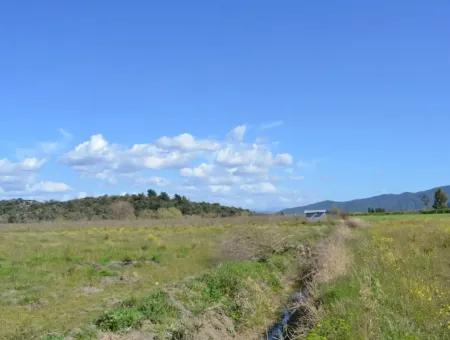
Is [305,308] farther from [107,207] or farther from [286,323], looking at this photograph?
[107,207]

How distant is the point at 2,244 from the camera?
4181cm

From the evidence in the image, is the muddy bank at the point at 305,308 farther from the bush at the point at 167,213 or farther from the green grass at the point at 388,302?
the bush at the point at 167,213

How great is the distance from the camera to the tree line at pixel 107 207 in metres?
114

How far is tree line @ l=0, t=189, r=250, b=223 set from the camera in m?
114

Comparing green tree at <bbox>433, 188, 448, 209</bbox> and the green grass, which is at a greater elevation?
green tree at <bbox>433, 188, 448, 209</bbox>

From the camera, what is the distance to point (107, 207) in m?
123

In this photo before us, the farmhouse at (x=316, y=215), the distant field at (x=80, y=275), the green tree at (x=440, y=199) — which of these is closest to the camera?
the distant field at (x=80, y=275)

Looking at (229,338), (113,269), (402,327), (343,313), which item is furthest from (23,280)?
(402,327)

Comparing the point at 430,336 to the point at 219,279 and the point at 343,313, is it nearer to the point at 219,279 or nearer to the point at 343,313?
the point at 343,313

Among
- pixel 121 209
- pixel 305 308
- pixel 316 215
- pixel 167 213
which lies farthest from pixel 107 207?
pixel 305 308

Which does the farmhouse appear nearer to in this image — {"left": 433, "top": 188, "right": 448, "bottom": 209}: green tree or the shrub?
{"left": 433, "top": 188, "right": 448, "bottom": 209}: green tree

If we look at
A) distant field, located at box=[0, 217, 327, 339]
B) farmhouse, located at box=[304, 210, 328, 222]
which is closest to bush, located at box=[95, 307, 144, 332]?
distant field, located at box=[0, 217, 327, 339]

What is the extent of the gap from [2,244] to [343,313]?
3551 centimetres

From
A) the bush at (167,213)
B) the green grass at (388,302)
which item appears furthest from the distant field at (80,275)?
the bush at (167,213)
